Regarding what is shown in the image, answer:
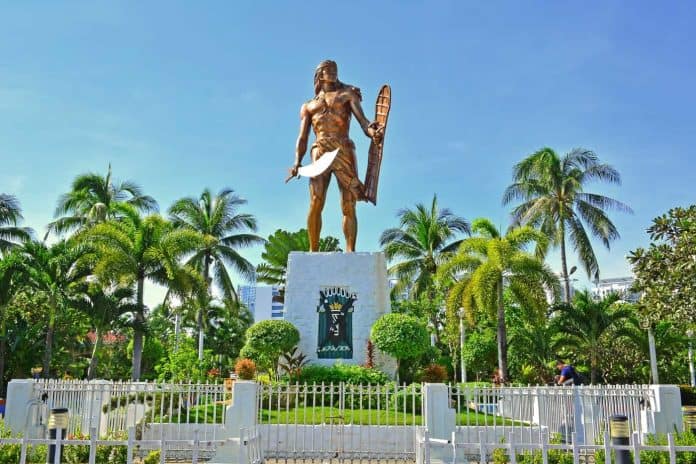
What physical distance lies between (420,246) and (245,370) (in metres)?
16.3

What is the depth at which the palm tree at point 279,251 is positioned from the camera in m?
27.8

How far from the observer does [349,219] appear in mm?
16703

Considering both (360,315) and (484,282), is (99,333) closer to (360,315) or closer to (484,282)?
(360,315)

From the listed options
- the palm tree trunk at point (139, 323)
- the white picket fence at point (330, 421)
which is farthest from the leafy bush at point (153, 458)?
the palm tree trunk at point (139, 323)

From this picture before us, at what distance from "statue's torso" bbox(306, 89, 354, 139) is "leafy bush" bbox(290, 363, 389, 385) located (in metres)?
5.86

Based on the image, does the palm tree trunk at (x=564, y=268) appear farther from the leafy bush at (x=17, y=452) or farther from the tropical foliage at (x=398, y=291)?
the leafy bush at (x=17, y=452)

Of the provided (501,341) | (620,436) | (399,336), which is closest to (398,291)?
(501,341)

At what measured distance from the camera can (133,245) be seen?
19406mm

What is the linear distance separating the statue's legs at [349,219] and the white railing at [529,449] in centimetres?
691

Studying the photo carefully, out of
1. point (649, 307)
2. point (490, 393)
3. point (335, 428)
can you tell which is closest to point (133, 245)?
point (335, 428)

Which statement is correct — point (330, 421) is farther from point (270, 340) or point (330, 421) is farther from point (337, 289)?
point (337, 289)

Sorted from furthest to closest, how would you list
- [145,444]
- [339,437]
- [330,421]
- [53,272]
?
[53,272] < [330,421] < [339,437] < [145,444]

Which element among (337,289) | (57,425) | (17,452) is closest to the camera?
(57,425)

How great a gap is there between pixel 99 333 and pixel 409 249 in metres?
14.4
